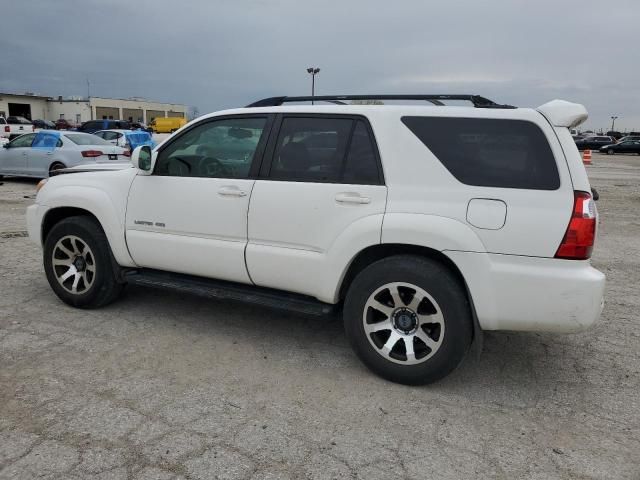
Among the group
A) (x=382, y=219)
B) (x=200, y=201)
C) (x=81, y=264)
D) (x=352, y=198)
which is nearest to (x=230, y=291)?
(x=200, y=201)

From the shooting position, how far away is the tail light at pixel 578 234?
2936 millimetres

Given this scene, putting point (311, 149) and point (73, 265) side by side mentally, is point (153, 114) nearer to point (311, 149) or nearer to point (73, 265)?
point (73, 265)

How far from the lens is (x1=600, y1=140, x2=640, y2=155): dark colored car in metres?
47.2

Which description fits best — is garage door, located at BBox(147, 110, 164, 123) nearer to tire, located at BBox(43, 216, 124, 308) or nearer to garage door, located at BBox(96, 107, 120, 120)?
garage door, located at BBox(96, 107, 120, 120)

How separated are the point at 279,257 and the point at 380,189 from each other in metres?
0.86

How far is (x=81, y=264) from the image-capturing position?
15.0ft

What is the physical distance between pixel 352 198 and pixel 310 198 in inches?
11.8

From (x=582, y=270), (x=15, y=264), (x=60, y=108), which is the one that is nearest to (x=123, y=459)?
(x=582, y=270)

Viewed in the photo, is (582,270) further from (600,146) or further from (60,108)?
(60,108)

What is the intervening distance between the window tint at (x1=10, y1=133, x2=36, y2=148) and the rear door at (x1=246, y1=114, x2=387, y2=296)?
12.1 metres

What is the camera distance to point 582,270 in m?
2.96

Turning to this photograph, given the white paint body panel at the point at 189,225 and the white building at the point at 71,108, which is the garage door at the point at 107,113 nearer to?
the white building at the point at 71,108

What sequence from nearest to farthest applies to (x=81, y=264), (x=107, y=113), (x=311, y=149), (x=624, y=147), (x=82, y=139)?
1. (x=311, y=149)
2. (x=81, y=264)
3. (x=82, y=139)
4. (x=624, y=147)
5. (x=107, y=113)

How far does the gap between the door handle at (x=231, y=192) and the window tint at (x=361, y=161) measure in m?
0.78
